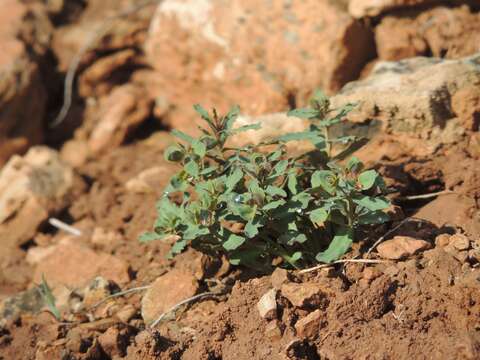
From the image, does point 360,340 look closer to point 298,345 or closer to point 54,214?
point 298,345

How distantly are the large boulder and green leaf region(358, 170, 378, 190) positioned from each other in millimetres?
2944

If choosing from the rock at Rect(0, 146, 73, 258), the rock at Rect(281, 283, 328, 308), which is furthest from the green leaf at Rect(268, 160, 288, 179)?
the rock at Rect(0, 146, 73, 258)

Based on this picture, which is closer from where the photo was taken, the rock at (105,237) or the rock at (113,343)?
Answer: the rock at (113,343)

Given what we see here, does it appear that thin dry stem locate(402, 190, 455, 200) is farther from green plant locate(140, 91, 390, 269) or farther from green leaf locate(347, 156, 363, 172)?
green leaf locate(347, 156, 363, 172)

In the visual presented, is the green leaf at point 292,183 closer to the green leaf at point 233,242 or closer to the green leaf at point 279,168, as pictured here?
the green leaf at point 279,168

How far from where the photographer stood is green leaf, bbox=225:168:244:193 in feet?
8.85

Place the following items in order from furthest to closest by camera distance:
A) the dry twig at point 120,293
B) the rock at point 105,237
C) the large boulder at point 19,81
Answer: the large boulder at point 19,81
the rock at point 105,237
the dry twig at point 120,293

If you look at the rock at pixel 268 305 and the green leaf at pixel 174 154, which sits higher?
the green leaf at pixel 174 154

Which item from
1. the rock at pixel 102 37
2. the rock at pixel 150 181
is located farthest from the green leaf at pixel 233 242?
the rock at pixel 102 37

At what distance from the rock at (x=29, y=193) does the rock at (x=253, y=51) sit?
3.31 feet

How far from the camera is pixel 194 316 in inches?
113

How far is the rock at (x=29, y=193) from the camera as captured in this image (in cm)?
396

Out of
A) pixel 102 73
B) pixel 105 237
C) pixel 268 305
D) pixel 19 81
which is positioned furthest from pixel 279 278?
pixel 102 73

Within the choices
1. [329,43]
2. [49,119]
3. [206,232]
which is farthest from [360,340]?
[49,119]
